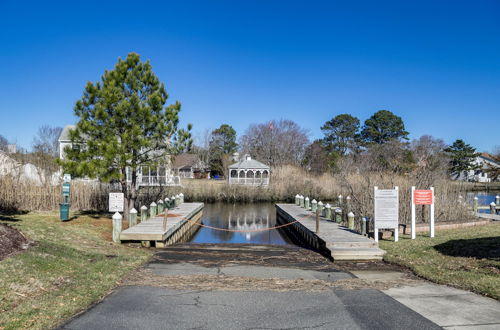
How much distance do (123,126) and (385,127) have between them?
59.9 metres

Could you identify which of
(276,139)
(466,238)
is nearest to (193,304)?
(466,238)

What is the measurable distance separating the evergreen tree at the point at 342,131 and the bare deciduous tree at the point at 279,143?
18.6ft

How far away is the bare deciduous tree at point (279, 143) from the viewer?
65.4 meters

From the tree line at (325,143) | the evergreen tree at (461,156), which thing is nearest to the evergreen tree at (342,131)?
the tree line at (325,143)

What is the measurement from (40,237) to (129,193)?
22.9 feet

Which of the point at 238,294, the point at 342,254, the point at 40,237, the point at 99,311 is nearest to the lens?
the point at 99,311

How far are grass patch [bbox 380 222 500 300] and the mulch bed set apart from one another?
814 centimetres

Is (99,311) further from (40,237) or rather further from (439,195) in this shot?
(439,195)

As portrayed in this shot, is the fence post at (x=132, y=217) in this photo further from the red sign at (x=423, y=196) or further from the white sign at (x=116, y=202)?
the red sign at (x=423, y=196)

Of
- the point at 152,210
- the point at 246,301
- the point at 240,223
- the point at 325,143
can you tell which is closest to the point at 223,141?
the point at 325,143

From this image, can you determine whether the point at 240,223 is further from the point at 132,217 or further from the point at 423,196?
the point at 423,196

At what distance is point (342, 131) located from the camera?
233 feet

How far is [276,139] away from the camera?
218 ft

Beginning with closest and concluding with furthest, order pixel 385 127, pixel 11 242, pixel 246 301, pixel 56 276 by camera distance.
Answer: pixel 246 301 < pixel 56 276 < pixel 11 242 < pixel 385 127
